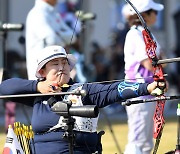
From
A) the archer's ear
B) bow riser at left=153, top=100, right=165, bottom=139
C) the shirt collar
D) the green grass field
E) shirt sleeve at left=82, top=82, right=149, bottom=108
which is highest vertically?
the shirt collar

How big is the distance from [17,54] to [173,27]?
15.0 feet

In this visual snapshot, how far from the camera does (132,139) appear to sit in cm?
739

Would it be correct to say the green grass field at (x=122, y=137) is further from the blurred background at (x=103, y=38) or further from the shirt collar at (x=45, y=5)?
the blurred background at (x=103, y=38)

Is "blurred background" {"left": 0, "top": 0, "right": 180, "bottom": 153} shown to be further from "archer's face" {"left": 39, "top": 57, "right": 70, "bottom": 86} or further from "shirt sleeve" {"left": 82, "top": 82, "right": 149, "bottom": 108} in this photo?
"shirt sleeve" {"left": 82, "top": 82, "right": 149, "bottom": 108}

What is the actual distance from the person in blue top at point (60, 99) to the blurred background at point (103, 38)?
921cm

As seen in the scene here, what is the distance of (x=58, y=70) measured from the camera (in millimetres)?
5578

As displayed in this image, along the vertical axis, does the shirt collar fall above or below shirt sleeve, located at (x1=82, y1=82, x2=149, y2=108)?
above

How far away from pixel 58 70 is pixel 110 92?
1.33 ft

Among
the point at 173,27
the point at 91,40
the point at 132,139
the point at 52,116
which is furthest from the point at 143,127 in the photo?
the point at 173,27

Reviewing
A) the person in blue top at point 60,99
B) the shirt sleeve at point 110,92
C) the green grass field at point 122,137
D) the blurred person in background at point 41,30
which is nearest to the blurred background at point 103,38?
the green grass field at point 122,137

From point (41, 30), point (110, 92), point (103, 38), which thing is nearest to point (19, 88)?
point (110, 92)

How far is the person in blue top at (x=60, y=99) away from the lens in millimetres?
5414

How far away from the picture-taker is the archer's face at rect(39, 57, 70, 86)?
554cm

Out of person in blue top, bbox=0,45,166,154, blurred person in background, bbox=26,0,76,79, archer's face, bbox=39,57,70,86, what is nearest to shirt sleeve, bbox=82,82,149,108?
person in blue top, bbox=0,45,166,154
